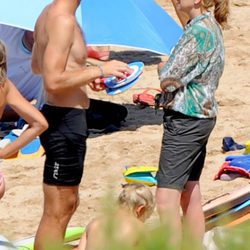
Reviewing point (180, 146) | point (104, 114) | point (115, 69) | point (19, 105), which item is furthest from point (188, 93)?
point (104, 114)

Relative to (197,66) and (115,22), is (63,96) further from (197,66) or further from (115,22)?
(115,22)

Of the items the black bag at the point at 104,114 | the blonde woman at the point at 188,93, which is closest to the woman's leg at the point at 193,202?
the blonde woman at the point at 188,93

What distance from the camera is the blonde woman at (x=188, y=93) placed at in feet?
14.1

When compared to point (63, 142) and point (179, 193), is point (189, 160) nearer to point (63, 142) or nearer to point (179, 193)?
point (179, 193)

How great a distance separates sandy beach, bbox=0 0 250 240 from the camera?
19.8ft

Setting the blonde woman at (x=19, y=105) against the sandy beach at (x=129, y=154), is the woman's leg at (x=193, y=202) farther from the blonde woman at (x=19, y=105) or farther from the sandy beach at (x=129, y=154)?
the blonde woman at (x=19, y=105)

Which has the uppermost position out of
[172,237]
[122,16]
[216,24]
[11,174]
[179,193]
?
[172,237]

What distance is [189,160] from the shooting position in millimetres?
4398

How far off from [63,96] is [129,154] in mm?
3243

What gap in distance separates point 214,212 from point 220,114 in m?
3.50

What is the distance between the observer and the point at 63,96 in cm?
413

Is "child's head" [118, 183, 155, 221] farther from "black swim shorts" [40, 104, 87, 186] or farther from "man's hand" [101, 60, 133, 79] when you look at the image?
"man's hand" [101, 60, 133, 79]

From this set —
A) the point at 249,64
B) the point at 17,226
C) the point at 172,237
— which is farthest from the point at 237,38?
the point at 172,237

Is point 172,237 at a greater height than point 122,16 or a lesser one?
greater
